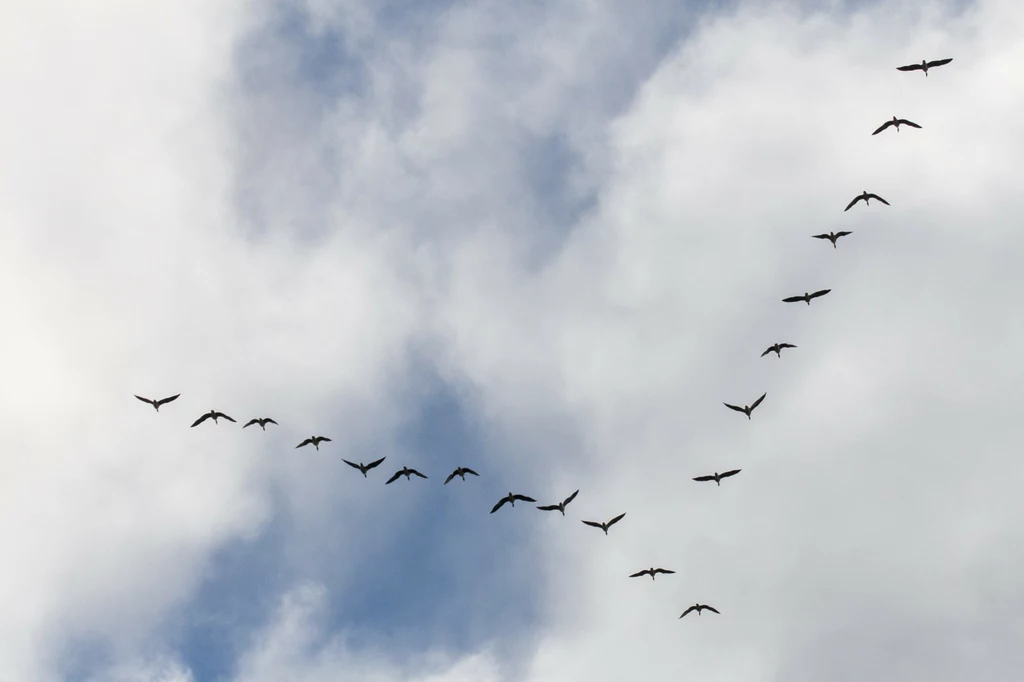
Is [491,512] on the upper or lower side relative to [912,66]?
Result: lower

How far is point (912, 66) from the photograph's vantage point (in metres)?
199

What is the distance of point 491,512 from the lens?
199000mm

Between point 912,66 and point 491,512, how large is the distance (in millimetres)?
112168
